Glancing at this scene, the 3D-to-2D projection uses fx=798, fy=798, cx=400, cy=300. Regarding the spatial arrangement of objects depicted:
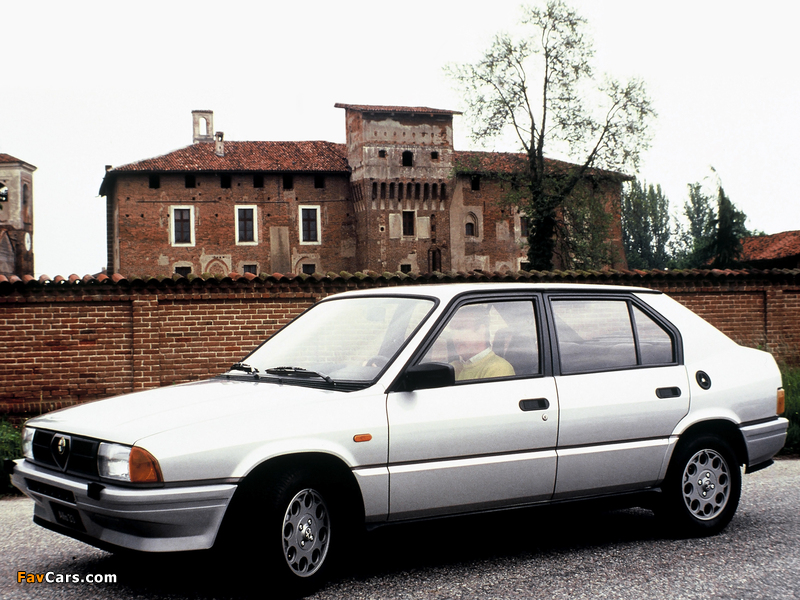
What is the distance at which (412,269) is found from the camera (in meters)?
50.0

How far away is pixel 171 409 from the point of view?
13.0 feet

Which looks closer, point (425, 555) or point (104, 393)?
point (425, 555)

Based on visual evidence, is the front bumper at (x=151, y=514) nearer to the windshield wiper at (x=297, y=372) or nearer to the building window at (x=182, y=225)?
the windshield wiper at (x=297, y=372)

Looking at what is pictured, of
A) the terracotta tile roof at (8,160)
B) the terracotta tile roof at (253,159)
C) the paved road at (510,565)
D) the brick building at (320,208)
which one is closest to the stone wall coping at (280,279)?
the paved road at (510,565)

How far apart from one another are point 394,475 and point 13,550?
2671mm

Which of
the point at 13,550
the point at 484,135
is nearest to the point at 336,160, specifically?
the point at 484,135

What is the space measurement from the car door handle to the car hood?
42.3 inches

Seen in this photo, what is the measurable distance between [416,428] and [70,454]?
170 centimetres

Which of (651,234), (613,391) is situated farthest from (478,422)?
(651,234)

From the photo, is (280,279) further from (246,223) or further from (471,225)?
(471,225)

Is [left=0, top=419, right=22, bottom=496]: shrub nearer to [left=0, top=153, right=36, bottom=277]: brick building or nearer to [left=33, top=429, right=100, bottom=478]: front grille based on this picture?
→ [left=33, top=429, right=100, bottom=478]: front grille

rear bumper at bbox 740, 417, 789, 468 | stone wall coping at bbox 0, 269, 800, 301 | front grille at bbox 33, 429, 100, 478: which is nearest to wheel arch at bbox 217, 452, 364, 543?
front grille at bbox 33, 429, 100, 478

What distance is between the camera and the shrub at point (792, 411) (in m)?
9.16

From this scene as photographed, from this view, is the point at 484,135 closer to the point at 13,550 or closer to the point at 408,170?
the point at 408,170
